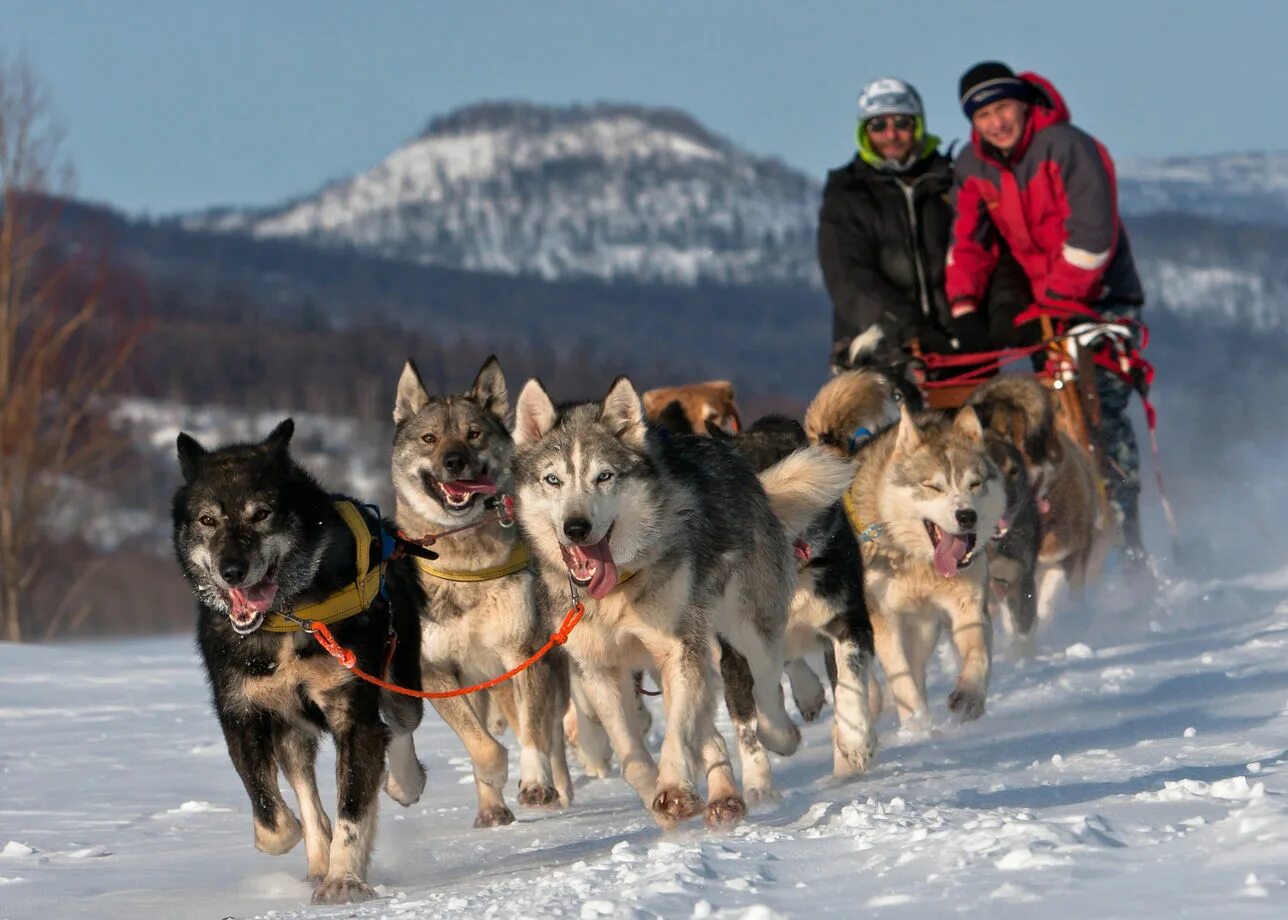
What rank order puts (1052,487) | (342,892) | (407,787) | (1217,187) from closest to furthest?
(342,892) → (407,787) → (1052,487) → (1217,187)

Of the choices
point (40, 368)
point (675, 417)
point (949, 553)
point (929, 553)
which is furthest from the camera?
point (40, 368)

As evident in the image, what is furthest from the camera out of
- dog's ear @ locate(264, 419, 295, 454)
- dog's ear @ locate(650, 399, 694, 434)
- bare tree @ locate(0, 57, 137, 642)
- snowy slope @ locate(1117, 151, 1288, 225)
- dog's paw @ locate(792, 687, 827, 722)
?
snowy slope @ locate(1117, 151, 1288, 225)

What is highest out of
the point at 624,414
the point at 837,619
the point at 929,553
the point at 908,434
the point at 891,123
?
the point at 891,123

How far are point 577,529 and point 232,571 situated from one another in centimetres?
88

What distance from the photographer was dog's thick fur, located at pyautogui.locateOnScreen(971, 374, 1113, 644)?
762 cm

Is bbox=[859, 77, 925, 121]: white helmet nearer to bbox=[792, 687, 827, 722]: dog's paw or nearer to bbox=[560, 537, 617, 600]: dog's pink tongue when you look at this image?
bbox=[792, 687, 827, 722]: dog's paw

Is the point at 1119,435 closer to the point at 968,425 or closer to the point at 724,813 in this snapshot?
the point at 968,425

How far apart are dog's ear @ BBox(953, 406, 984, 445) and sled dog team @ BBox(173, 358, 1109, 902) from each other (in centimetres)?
1

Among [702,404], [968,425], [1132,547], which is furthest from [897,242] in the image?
[968,425]

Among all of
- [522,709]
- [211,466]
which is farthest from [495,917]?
[522,709]

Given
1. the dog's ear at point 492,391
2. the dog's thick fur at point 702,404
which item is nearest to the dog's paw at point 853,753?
the dog's ear at point 492,391

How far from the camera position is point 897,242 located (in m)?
8.77

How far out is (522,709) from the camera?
548 cm

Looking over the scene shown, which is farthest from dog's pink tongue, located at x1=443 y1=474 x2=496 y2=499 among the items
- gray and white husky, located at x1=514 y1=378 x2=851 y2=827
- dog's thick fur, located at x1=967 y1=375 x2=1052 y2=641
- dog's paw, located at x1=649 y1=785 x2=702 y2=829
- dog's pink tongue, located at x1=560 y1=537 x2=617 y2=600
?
dog's thick fur, located at x1=967 y1=375 x2=1052 y2=641
